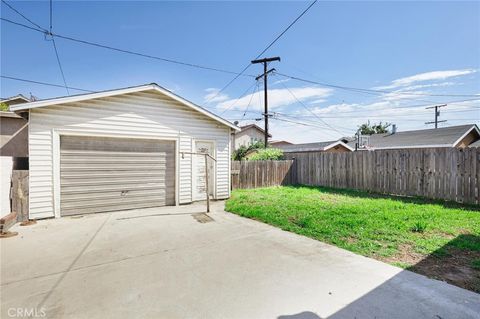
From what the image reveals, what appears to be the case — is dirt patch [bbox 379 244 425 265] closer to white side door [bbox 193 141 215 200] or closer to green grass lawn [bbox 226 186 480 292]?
green grass lawn [bbox 226 186 480 292]

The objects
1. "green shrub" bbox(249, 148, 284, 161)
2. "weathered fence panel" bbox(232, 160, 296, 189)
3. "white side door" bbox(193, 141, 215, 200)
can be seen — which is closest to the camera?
"white side door" bbox(193, 141, 215, 200)

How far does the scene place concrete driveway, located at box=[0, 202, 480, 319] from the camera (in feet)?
7.49

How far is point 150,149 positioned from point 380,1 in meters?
7.77

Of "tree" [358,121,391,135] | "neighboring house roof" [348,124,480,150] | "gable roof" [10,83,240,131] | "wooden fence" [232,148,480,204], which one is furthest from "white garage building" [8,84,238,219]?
"tree" [358,121,391,135]

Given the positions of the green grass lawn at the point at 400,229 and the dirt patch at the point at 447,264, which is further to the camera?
the green grass lawn at the point at 400,229

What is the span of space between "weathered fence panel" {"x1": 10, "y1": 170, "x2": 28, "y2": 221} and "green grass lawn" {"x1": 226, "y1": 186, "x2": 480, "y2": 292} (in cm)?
506

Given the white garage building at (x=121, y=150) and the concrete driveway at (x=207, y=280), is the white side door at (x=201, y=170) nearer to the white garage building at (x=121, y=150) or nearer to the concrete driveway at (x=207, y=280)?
the white garage building at (x=121, y=150)

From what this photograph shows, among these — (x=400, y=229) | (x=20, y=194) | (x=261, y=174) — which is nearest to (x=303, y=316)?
(x=400, y=229)

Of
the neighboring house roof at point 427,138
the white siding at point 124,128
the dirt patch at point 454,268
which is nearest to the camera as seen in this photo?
the dirt patch at point 454,268

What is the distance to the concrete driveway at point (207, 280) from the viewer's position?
2.28 m

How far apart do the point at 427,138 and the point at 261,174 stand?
15358mm

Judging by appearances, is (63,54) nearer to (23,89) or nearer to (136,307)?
(23,89)

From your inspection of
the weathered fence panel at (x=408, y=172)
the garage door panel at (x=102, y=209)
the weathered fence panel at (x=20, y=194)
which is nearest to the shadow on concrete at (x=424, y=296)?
the weathered fence panel at (x=408, y=172)

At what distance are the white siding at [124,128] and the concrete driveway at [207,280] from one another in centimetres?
174
